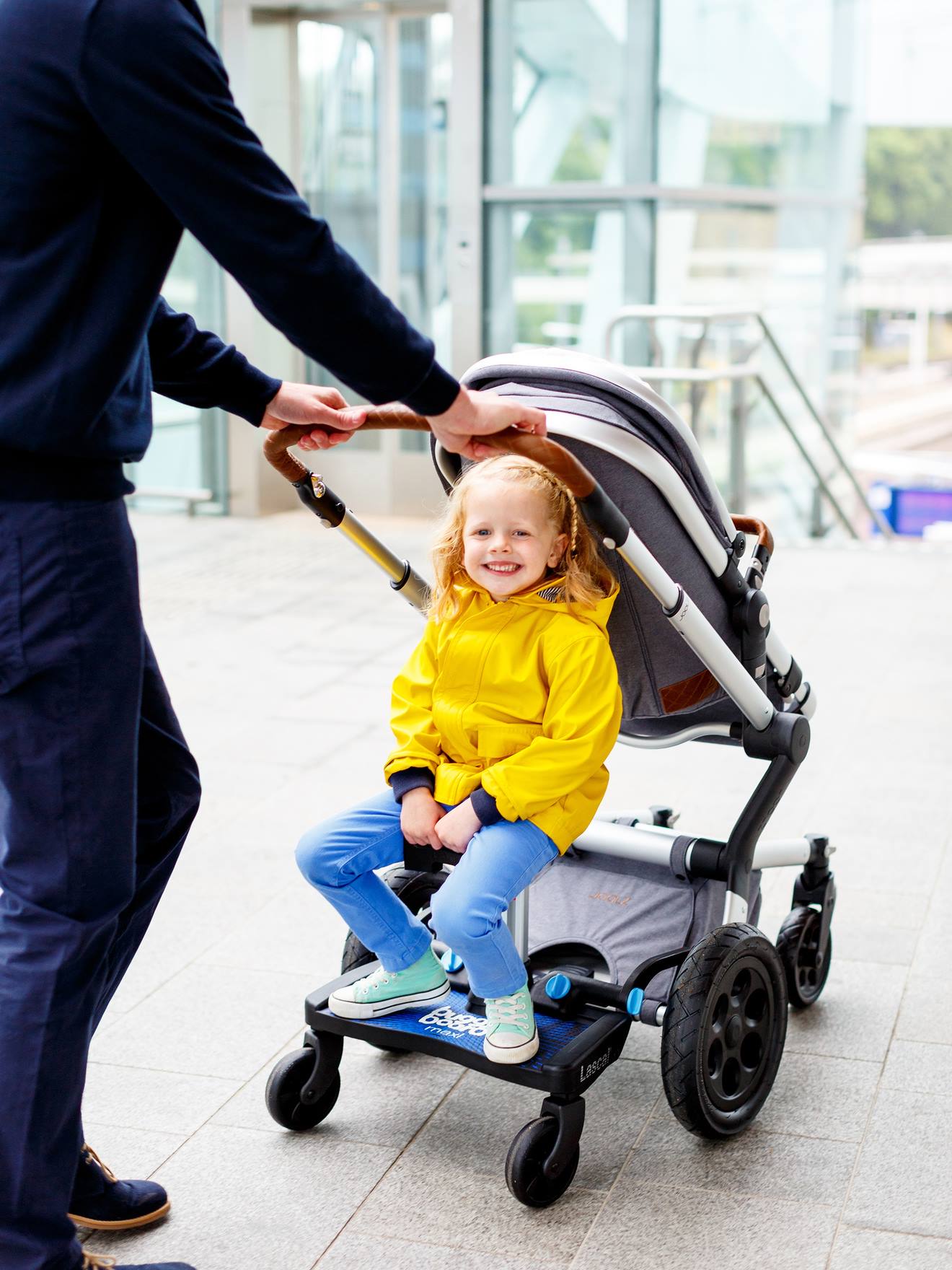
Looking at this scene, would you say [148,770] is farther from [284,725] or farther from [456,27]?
[456,27]

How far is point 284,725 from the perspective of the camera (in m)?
5.29

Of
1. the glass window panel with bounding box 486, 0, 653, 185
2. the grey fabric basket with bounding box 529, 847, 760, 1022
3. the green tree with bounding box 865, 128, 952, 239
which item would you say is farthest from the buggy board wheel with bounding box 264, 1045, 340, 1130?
the green tree with bounding box 865, 128, 952, 239

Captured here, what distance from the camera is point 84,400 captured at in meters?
1.88

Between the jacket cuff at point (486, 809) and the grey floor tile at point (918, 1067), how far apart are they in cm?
97

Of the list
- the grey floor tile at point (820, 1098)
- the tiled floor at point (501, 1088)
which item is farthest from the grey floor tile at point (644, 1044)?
the grey floor tile at point (820, 1098)

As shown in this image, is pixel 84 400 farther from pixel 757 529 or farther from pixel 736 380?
pixel 736 380

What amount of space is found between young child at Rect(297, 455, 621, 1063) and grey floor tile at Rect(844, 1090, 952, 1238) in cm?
60

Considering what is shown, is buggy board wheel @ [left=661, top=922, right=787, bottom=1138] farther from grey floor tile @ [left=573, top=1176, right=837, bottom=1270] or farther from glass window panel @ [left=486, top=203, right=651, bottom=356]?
glass window panel @ [left=486, top=203, right=651, bottom=356]

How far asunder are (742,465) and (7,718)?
24.5 feet

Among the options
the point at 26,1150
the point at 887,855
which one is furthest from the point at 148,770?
the point at 887,855

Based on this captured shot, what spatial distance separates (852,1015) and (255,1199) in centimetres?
132

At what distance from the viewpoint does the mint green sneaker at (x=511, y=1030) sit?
2.46 meters

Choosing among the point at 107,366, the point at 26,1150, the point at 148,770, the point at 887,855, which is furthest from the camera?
the point at 887,855

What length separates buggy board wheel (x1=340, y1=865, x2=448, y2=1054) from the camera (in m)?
2.86
